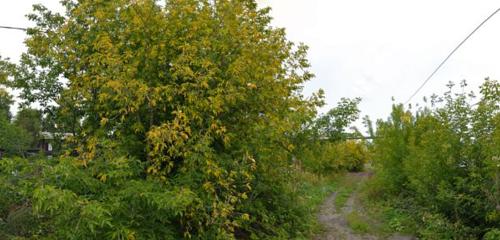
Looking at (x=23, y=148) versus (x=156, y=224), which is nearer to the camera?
(x=156, y=224)

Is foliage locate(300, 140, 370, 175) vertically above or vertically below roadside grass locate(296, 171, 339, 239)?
above

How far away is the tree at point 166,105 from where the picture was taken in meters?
5.32

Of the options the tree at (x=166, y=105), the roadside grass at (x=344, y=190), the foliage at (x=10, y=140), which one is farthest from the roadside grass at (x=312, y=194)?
the foliage at (x=10, y=140)

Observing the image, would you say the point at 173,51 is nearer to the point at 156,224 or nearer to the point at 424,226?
the point at 156,224

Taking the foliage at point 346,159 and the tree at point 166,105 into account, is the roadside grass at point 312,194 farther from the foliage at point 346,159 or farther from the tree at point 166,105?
the tree at point 166,105

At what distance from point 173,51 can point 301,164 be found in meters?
4.45

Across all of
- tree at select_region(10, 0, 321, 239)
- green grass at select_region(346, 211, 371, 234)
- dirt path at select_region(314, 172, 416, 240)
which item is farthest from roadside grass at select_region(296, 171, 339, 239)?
tree at select_region(10, 0, 321, 239)

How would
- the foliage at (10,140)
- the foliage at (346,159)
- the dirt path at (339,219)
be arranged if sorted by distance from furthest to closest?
the foliage at (346,159), the dirt path at (339,219), the foliage at (10,140)

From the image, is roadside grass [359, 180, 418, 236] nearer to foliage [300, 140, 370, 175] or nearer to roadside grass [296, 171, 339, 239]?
roadside grass [296, 171, 339, 239]

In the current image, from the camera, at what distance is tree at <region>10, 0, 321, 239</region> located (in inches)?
209

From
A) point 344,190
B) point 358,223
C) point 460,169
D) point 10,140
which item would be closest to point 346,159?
point 344,190

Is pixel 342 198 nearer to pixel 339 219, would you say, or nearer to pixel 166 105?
pixel 339 219

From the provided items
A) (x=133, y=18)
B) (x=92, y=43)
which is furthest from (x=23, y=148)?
(x=133, y=18)

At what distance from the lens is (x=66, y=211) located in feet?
14.6
